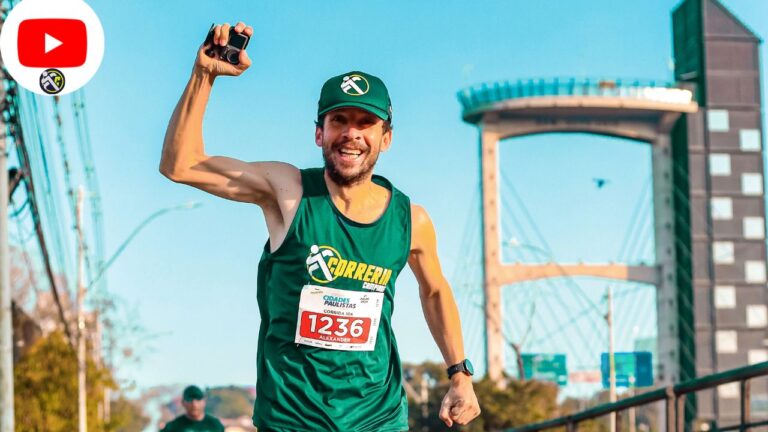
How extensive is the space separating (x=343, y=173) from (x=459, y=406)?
1035 millimetres

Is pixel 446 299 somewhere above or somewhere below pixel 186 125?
below

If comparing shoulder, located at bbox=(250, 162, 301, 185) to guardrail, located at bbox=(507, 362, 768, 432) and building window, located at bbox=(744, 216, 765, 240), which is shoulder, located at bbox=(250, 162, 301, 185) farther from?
building window, located at bbox=(744, 216, 765, 240)

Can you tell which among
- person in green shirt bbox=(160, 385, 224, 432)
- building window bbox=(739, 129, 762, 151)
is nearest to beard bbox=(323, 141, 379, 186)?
person in green shirt bbox=(160, 385, 224, 432)

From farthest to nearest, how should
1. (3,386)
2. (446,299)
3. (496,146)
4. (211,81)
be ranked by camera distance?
(496,146) → (3,386) → (446,299) → (211,81)

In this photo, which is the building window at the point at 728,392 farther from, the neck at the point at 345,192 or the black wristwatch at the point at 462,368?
the neck at the point at 345,192

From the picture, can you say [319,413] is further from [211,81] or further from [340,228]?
[211,81]

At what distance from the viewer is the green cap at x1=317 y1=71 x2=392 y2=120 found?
194 inches

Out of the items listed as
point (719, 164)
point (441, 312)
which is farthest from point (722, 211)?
point (441, 312)

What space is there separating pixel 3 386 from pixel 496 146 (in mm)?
81064

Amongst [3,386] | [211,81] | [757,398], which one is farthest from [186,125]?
[757,398]

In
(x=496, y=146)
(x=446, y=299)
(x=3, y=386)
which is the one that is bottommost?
(x=3, y=386)

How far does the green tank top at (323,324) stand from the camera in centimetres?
499

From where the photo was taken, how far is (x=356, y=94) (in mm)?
4945

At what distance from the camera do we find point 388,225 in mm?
5207
